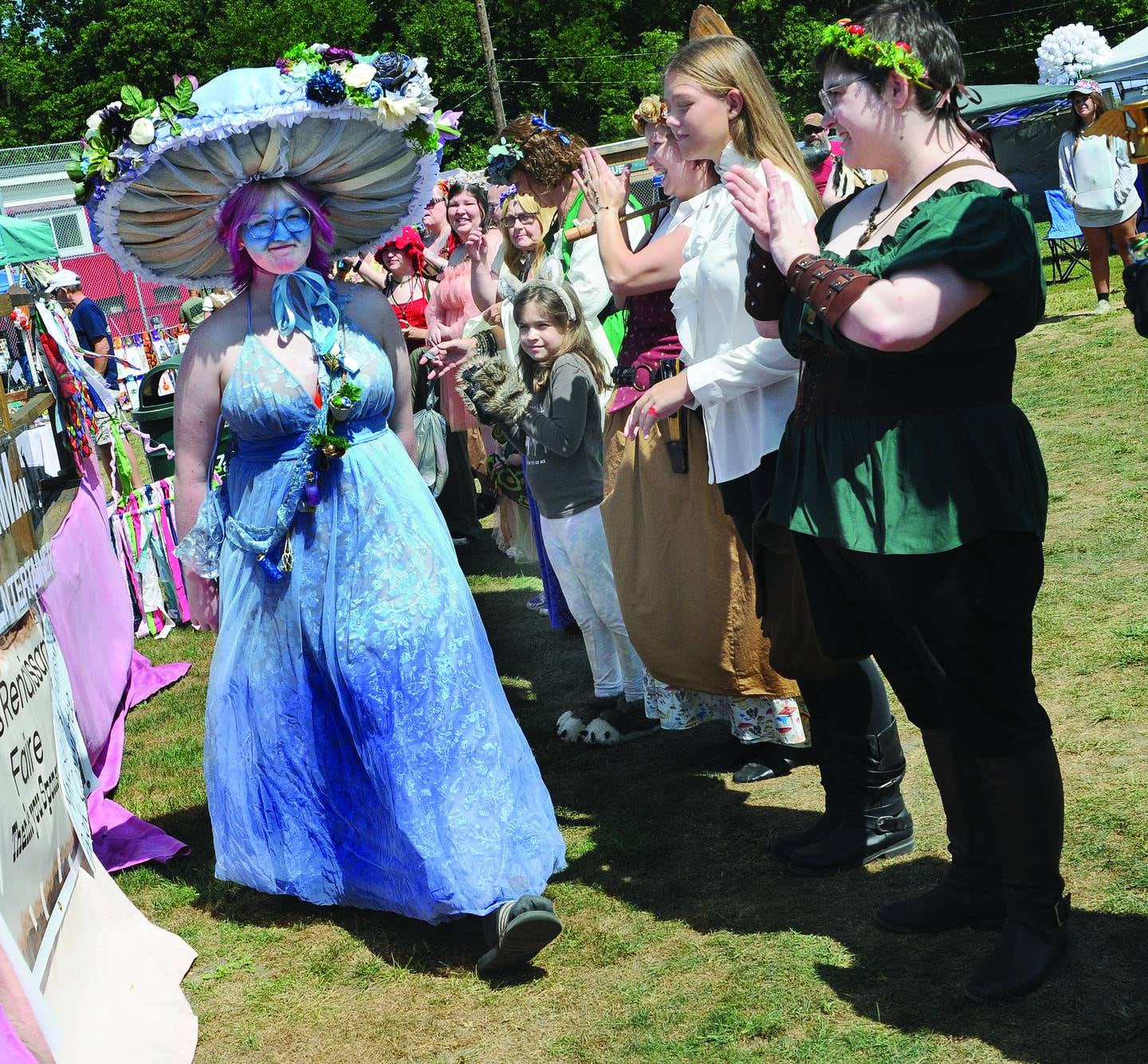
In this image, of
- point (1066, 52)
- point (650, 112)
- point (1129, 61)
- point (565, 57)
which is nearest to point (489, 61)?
point (565, 57)

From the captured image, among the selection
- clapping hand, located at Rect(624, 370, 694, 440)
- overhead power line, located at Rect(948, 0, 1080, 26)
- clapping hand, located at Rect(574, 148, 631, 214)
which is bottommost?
clapping hand, located at Rect(624, 370, 694, 440)

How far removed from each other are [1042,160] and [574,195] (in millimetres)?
19718

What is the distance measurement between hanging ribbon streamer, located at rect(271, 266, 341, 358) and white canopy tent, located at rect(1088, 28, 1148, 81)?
1551 cm

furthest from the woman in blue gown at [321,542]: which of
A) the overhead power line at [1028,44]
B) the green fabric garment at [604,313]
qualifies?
the overhead power line at [1028,44]

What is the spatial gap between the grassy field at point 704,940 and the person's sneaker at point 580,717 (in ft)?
0.22

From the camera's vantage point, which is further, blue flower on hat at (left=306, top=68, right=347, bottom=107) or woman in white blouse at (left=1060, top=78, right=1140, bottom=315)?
woman in white blouse at (left=1060, top=78, right=1140, bottom=315)

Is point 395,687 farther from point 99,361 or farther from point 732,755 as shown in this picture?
point 99,361

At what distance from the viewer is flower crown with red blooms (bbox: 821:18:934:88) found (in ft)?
8.18

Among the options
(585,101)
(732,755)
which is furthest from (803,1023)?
(585,101)

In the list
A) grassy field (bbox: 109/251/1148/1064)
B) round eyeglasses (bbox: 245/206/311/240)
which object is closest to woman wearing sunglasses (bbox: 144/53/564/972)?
round eyeglasses (bbox: 245/206/311/240)

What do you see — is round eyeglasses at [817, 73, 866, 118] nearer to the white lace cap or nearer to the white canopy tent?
the white lace cap

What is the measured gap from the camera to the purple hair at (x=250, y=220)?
3457 mm

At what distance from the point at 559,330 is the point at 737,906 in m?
2.25

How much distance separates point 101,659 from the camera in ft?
18.4
